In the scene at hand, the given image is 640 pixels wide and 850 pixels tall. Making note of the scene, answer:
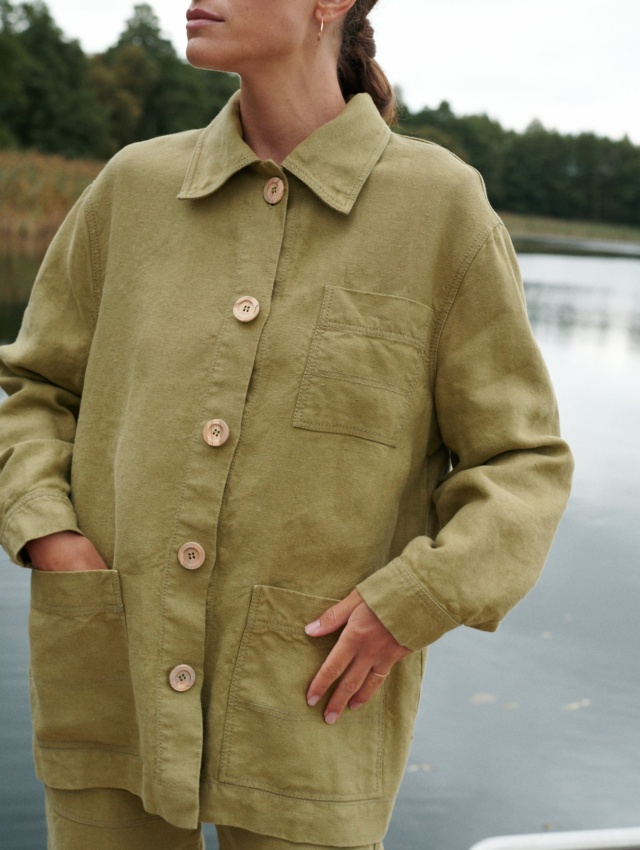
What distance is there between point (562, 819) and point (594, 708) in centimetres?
59

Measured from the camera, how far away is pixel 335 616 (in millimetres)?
1273

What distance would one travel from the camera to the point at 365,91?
1.50m

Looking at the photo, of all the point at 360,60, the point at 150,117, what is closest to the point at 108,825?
the point at 360,60

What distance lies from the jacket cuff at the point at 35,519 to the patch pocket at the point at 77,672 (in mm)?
50

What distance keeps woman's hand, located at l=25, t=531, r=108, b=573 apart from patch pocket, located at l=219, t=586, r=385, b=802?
0.23 meters

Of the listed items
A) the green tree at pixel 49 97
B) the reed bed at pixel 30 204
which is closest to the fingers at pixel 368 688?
the reed bed at pixel 30 204

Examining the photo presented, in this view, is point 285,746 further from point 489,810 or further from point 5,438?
point 489,810

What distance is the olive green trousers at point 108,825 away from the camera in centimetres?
137

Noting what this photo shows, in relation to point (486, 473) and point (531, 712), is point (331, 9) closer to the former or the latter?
point (486, 473)

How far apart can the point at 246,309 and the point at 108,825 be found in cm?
68

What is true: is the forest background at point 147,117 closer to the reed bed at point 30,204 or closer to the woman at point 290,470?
the reed bed at point 30,204

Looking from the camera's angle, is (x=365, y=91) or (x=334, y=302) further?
(x=365, y=91)

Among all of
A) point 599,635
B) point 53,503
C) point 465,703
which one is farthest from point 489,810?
point 53,503

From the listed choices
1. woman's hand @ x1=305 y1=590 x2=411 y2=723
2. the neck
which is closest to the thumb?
woman's hand @ x1=305 y1=590 x2=411 y2=723
